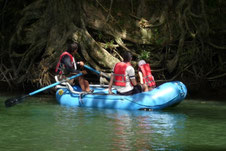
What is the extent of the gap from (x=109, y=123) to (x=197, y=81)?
216 inches

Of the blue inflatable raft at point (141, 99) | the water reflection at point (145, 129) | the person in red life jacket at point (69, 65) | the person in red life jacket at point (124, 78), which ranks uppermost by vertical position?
the person in red life jacket at point (69, 65)

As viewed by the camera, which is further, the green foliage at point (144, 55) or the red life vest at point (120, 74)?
the green foliage at point (144, 55)

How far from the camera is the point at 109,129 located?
7.85 m

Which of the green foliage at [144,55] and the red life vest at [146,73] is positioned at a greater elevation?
the green foliage at [144,55]

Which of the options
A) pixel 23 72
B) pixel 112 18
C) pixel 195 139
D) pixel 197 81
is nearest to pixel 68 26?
pixel 112 18

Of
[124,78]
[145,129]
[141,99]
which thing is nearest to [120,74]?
[124,78]

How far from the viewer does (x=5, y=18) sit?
15.8 m

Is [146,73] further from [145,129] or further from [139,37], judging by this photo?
[145,129]

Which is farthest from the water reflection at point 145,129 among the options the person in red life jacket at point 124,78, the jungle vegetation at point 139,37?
the jungle vegetation at point 139,37

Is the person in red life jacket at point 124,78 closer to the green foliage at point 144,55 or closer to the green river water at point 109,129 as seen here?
the green river water at point 109,129

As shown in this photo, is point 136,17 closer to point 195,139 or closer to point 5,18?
point 5,18

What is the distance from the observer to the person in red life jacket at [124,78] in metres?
10.6

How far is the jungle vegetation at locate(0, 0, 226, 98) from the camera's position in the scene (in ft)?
44.1

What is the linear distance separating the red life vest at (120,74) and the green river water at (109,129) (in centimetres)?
62
